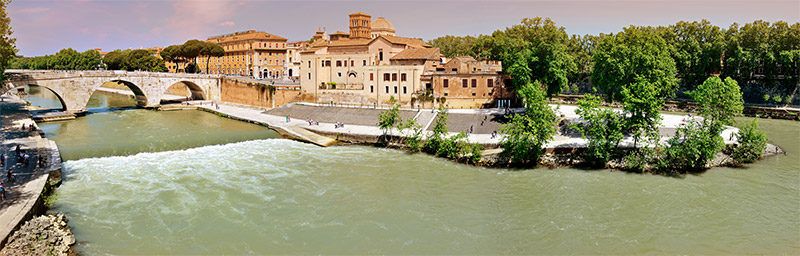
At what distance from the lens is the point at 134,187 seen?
95.9 ft

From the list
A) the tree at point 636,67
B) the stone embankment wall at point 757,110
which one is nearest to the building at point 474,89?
the stone embankment wall at point 757,110

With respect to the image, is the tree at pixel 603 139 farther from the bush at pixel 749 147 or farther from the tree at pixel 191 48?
the tree at pixel 191 48

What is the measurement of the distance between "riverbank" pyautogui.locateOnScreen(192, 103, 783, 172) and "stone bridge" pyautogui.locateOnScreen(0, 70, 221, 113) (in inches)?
452

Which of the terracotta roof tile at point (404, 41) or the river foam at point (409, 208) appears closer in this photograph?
the river foam at point (409, 208)

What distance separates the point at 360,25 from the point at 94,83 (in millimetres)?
38380

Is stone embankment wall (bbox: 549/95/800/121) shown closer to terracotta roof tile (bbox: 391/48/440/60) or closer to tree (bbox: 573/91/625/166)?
terracotta roof tile (bbox: 391/48/440/60)

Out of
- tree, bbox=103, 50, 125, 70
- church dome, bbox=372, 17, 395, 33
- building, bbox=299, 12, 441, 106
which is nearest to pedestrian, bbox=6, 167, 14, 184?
building, bbox=299, 12, 441, 106

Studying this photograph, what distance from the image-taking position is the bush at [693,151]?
34062mm

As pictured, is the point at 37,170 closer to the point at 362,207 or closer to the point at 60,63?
the point at 362,207

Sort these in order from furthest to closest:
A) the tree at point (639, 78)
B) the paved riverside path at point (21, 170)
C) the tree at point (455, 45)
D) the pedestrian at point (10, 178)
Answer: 1. the tree at point (455, 45)
2. the tree at point (639, 78)
3. the pedestrian at point (10, 178)
4. the paved riverside path at point (21, 170)

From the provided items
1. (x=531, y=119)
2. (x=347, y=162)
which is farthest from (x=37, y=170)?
(x=531, y=119)

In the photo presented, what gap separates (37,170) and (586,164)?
37303 mm

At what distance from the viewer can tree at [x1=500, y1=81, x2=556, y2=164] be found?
35.8 m

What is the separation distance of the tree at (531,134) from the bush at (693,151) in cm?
851
